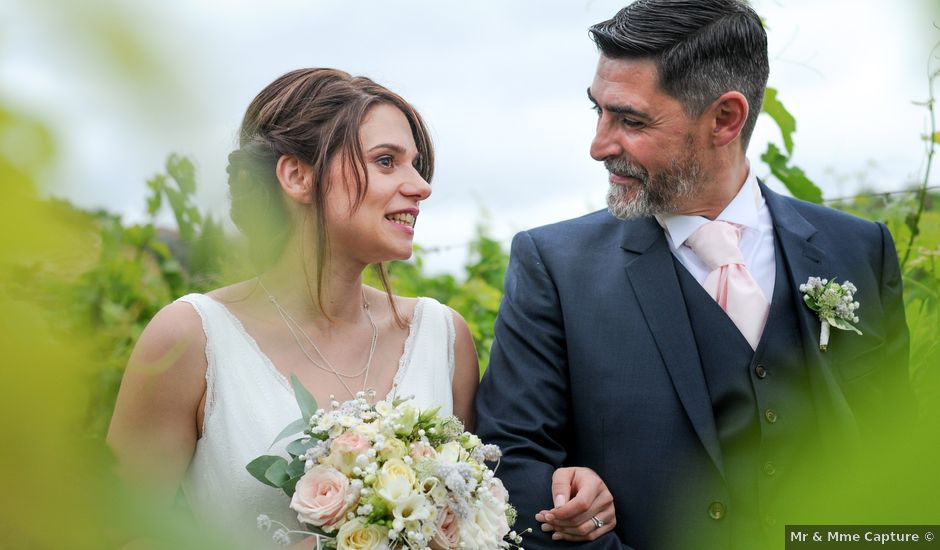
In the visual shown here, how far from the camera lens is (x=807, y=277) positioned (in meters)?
2.98

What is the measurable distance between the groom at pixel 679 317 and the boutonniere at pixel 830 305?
0.11ft

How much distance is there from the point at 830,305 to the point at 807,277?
0.15 metres

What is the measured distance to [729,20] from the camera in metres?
3.19

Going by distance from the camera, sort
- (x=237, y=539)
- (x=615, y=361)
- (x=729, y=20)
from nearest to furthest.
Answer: (x=237, y=539) → (x=615, y=361) → (x=729, y=20)

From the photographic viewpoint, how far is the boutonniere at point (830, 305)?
9.33 feet

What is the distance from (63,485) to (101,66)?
0.14m

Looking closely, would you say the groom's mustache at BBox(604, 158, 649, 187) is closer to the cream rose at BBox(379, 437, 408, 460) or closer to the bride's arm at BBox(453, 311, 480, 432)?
the bride's arm at BBox(453, 311, 480, 432)

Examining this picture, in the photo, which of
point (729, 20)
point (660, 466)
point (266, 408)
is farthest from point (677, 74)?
point (266, 408)

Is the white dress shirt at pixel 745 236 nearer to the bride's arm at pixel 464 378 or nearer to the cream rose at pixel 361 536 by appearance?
the bride's arm at pixel 464 378

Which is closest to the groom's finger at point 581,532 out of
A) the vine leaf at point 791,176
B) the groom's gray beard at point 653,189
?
the groom's gray beard at point 653,189

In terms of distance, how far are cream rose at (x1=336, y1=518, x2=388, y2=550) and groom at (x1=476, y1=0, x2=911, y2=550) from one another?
64cm

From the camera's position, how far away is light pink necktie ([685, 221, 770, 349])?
2930 millimetres

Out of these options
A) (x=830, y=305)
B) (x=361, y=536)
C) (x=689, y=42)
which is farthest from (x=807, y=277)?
(x=361, y=536)

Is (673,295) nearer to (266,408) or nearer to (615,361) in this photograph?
(615,361)
